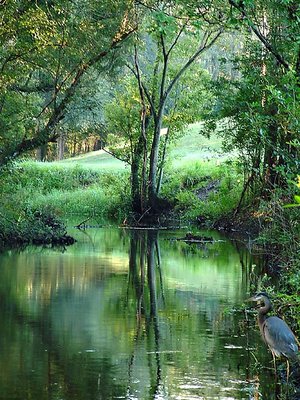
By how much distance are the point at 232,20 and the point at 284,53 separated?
20.6ft

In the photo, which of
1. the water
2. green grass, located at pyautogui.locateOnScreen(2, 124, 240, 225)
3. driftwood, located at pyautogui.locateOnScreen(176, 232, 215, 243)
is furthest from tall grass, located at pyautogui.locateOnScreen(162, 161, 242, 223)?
the water

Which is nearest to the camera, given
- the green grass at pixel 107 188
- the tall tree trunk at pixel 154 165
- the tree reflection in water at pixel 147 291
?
the tree reflection in water at pixel 147 291

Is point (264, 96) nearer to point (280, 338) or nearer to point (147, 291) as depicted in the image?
point (147, 291)

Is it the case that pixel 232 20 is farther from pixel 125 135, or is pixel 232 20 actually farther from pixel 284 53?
pixel 125 135

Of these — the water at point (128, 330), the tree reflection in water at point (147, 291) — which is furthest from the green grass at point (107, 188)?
the water at point (128, 330)

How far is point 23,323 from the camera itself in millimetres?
13109

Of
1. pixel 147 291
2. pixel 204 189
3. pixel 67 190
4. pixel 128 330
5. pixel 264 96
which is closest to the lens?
Result: pixel 128 330

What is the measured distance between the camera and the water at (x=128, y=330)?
9.59 meters

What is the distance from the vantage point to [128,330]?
12.8m

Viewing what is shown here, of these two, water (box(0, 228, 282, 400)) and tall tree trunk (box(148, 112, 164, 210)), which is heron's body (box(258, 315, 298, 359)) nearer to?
water (box(0, 228, 282, 400))

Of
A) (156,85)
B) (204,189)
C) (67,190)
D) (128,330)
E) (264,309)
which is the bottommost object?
(128,330)

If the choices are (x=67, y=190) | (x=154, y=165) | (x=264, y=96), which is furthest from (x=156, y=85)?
(x=67, y=190)

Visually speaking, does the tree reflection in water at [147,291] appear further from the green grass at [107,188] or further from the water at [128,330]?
the green grass at [107,188]

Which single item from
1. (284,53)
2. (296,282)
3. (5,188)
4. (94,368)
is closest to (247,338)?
(296,282)
